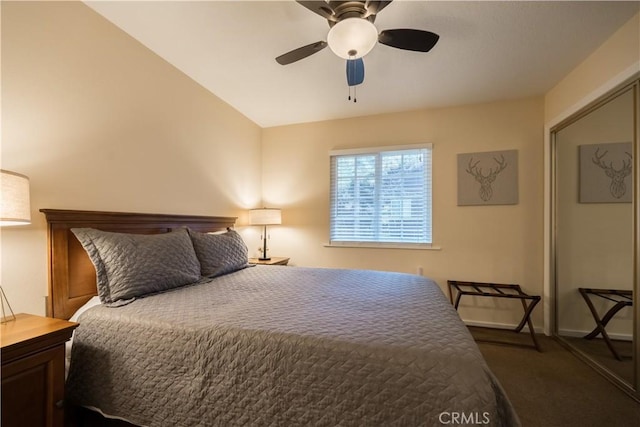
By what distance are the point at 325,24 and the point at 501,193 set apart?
255 centimetres

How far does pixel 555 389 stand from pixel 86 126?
12.2 ft

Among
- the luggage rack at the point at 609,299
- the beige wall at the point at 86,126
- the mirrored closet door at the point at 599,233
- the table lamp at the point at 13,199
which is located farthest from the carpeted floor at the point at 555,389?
the beige wall at the point at 86,126

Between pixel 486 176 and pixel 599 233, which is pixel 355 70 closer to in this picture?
pixel 486 176

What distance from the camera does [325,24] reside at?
189 centimetres

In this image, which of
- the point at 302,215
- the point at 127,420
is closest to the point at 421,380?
the point at 127,420

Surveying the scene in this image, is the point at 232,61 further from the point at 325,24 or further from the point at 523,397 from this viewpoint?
the point at 523,397

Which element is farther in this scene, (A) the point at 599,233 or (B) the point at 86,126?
(A) the point at 599,233

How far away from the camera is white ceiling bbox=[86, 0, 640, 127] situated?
1765 millimetres

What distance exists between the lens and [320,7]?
1491 millimetres

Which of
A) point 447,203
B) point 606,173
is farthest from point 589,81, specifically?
point 447,203

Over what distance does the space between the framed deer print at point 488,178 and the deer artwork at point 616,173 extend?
69 centimetres

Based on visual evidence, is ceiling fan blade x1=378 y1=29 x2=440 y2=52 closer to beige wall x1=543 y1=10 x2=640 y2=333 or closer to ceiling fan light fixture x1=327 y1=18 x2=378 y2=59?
ceiling fan light fixture x1=327 y1=18 x2=378 y2=59

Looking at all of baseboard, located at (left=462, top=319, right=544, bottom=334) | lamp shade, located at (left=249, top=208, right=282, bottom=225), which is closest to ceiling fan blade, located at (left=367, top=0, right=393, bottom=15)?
lamp shade, located at (left=249, top=208, right=282, bottom=225)

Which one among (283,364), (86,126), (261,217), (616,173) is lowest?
(283,364)
